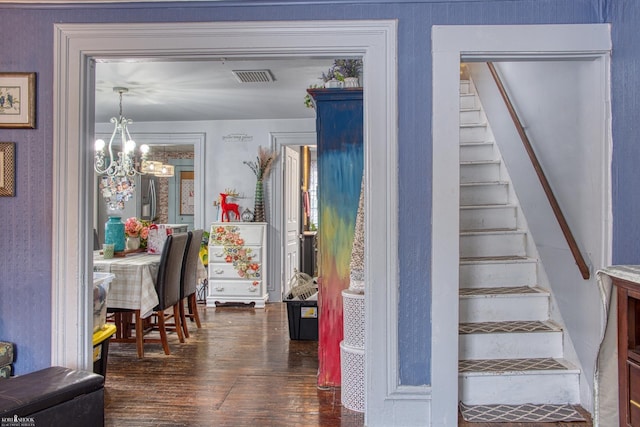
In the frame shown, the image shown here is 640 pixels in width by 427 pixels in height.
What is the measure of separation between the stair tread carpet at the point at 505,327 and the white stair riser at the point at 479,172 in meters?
1.35

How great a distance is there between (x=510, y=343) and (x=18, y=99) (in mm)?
3011

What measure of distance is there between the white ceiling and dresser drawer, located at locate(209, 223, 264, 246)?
137 cm

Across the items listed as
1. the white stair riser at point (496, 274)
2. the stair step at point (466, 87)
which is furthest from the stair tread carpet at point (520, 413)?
the stair step at point (466, 87)

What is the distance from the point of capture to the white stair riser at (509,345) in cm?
297

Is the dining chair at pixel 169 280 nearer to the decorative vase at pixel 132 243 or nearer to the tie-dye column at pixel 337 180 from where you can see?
the decorative vase at pixel 132 243

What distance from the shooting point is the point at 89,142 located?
8.63ft

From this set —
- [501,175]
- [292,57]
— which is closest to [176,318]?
[292,57]

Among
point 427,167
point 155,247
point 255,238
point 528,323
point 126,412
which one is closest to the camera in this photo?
point 427,167

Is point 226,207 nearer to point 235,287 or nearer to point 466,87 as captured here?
point 235,287

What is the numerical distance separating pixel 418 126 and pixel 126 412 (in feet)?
7.37

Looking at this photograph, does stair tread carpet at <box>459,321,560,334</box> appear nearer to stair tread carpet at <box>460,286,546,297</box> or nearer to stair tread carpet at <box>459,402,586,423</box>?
stair tread carpet at <box>460,286,546,297</box>

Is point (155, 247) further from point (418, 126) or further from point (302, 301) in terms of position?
point (418, 126)

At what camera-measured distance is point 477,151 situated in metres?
4.31

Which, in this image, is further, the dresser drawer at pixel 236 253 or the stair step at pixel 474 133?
the dresser drawer at pixel 236 253
